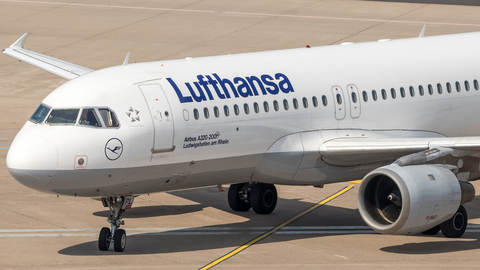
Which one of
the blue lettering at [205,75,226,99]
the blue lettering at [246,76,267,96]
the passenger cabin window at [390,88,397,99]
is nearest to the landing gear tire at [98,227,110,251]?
the blue lettering at [205,75,226,99]

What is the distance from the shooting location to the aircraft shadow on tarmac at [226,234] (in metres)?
21.5

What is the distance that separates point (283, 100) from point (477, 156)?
5.45 metres

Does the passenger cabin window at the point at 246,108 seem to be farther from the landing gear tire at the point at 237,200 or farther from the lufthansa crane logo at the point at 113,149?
the landing gear tire at the point at 237,200

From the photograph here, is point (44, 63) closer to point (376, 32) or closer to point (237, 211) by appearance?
point (237, 211)

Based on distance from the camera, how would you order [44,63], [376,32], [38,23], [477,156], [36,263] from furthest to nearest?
[38,23]
[376,32]
[44,63]
[477,156]
[36,263]

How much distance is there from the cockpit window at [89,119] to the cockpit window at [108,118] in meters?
0.17

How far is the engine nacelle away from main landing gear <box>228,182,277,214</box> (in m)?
4.60

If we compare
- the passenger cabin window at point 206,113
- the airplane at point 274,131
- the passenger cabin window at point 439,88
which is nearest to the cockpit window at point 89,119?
the airplane at point 274,131

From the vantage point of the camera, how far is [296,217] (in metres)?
25.0

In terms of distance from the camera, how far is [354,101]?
23.7 m

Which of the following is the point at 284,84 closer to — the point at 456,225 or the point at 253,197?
the point at 253,197

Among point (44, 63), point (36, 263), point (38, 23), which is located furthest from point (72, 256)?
point (38, 23)

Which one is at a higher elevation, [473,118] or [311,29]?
[311,29]

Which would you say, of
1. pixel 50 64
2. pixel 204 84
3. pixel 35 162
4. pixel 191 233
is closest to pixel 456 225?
pixel 191 233
